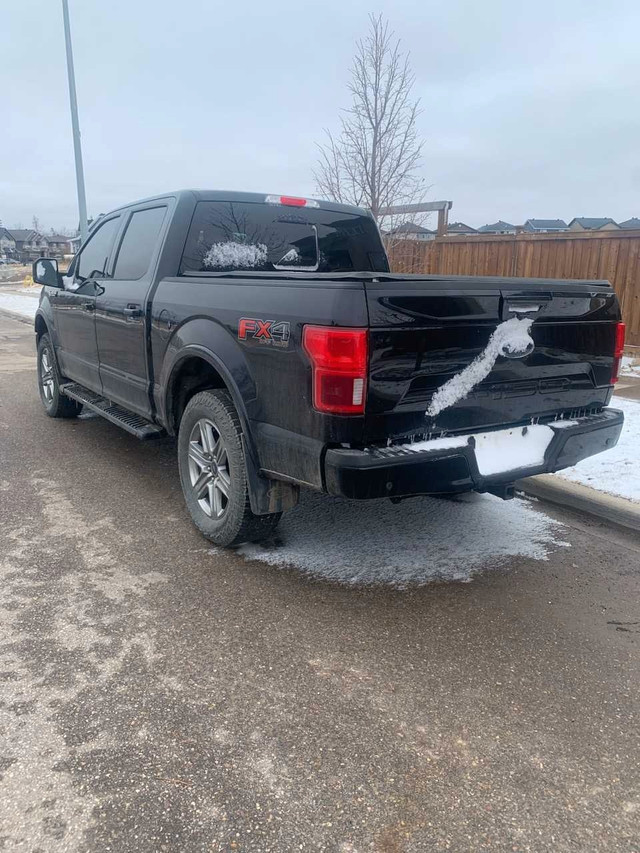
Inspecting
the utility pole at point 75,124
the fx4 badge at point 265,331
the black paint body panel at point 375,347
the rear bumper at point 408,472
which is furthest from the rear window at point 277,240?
the utility pole at point 75,124

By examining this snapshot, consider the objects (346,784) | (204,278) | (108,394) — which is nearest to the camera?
(346,784)

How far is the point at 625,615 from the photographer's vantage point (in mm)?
3164

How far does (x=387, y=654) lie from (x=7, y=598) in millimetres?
1810

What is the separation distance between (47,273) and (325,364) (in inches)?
165

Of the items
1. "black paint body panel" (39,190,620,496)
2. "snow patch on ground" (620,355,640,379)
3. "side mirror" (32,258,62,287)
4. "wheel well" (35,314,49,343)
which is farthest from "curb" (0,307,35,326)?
"black paint body panel" (39,190,620,496)

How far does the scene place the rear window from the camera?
419 centimetres

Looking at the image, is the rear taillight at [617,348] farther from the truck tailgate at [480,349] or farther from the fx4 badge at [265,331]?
the fx4 badge at [265,331]

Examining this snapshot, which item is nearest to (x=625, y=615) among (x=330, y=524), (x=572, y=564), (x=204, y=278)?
(x=572, y=564)

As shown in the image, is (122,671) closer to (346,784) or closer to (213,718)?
(213,718)

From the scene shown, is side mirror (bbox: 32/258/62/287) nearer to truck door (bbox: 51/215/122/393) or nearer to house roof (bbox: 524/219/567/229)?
truck door (bbox: 51/215/122/393)

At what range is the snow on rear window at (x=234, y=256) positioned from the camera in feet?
13.9

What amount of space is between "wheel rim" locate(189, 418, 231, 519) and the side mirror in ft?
9.55

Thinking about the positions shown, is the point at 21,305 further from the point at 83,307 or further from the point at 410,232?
the point at 83,307

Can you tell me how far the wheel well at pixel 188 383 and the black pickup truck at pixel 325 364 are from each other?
1 centimetres
